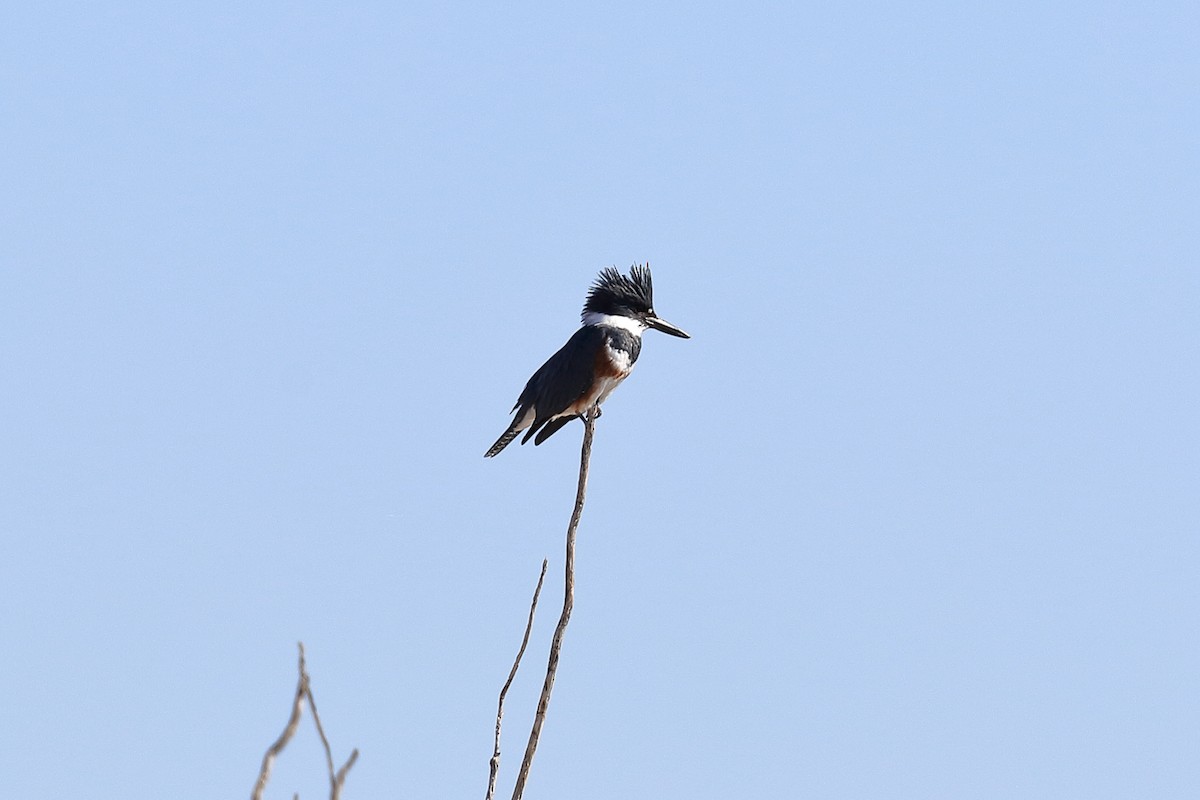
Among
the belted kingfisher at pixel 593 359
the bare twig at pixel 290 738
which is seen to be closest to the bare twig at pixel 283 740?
the bare twig at pixel 290 738

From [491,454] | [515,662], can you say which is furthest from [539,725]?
[491,454]

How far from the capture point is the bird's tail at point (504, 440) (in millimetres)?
10906

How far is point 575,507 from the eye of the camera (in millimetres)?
4766

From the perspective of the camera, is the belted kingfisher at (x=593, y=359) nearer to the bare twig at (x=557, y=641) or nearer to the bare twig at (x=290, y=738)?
the bare twig at (x=557, y=641)

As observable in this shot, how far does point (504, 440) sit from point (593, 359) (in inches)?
36.5

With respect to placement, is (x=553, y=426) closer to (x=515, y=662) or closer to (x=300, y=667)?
(x=515, y=662)

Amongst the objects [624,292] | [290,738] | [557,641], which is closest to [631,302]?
[624,292]

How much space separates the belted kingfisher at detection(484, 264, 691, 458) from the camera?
34.9 ft

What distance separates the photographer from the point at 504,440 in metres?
11.0

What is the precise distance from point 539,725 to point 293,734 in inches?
86.4

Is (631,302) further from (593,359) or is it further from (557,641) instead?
(557,641)

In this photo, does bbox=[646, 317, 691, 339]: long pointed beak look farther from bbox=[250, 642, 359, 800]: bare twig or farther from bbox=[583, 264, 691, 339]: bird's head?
bbox=[250, 642, 359, 800]: bare twig

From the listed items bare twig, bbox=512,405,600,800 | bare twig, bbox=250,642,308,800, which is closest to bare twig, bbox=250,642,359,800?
bare twig, bbox=250,642,308,800

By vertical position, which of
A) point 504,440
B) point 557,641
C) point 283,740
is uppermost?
point 504,440
